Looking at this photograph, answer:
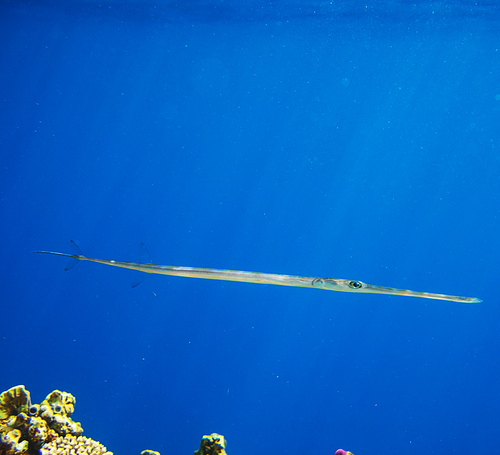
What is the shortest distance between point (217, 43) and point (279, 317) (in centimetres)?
696

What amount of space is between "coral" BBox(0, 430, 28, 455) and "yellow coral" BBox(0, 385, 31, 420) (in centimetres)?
27

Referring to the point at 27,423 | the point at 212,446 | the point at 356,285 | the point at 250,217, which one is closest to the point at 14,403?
the point at 27,423

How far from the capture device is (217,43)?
6977 millimetres

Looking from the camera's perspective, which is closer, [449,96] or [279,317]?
[279,317]

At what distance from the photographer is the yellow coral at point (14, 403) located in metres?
2.81

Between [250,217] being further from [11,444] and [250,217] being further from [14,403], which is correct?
[11,444]

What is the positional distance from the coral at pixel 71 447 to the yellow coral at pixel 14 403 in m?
0.45

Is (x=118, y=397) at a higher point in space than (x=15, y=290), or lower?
lower

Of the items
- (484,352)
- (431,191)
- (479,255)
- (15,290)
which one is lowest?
(15,290)

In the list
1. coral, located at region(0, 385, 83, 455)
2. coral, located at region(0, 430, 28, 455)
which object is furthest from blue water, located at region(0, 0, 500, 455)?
coral, located at region(0, 430, 28, 455)

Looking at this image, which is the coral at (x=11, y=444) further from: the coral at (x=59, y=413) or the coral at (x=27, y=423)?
the coral at (x=59, y=413)

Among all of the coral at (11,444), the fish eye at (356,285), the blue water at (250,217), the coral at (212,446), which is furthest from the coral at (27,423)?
the blue water at (250,217)

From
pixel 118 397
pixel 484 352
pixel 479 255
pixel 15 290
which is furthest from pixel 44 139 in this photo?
pixel 484 352

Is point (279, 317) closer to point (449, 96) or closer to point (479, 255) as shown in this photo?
point (479, 255)
